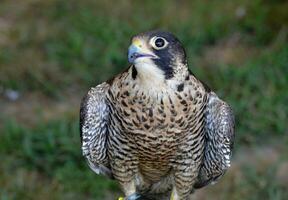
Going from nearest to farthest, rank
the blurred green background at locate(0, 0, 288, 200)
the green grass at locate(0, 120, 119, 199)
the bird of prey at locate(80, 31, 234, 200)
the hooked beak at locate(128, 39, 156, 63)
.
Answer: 1. the hooked beak at locate(128, 39, 156, 63)
2. the bird of prey at locate(80, 31, 234, 200)
3. the green grass at locate(0, 120, 119, 199)
4. the blurred green background at locate(0, 0, 288, 200)

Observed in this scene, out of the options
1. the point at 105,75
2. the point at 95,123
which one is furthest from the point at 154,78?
the point at 105,75

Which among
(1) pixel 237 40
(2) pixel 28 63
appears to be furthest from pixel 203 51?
(2) pixel 28 63

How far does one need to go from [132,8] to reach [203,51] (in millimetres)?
1124

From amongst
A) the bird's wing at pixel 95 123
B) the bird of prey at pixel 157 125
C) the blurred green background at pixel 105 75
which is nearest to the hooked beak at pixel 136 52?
the bird of prey at pixel 157 125

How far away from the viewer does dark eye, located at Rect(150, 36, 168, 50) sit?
300cm

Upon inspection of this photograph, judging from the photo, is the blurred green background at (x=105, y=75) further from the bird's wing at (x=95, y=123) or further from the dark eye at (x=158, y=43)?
the dark eye at (x=158, y=43)

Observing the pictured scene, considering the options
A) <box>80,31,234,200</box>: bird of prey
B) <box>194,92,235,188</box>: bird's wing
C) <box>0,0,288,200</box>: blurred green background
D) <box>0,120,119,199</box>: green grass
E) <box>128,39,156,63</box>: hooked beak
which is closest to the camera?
<box>128,39,156,63</box>: hooked beak

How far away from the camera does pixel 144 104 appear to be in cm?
313

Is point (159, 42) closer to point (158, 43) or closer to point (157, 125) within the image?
point (158, 43)

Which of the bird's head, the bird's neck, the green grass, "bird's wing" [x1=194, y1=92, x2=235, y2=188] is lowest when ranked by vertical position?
the green grass

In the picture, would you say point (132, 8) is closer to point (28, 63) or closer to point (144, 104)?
point (28, 63)

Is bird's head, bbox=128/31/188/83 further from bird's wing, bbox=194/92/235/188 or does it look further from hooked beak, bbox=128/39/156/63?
bird's wing, bbox=194/92/235/188

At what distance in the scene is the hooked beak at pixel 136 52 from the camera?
9.61 ft

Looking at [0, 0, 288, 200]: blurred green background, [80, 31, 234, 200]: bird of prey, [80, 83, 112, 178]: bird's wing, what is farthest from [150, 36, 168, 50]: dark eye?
[0, 0, 288, 200]: blurred green background
